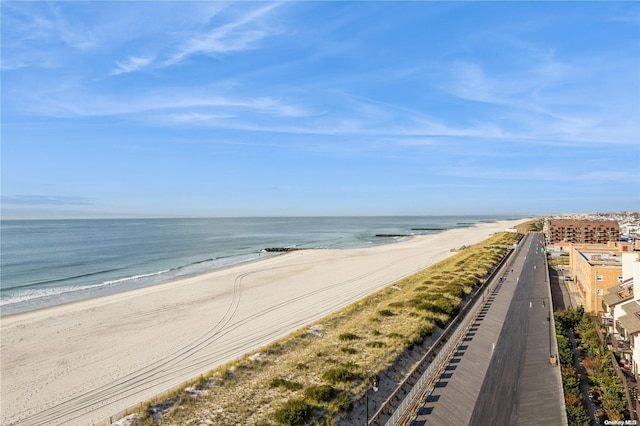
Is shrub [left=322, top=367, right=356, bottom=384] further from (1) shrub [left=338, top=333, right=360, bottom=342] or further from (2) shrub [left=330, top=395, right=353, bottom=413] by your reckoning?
(1) shrub [left=338, top=333, right=360, bottom=342]

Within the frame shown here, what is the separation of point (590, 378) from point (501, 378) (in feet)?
18.5

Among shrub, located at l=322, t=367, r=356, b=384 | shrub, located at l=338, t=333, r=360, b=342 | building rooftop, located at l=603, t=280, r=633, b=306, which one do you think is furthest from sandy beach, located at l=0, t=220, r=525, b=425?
building rooftop, located at l=603, t=280, r=633, b=306

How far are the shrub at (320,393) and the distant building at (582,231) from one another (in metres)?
92.6

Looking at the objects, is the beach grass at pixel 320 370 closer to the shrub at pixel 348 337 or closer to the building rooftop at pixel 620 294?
the shrub at pixel 348 337

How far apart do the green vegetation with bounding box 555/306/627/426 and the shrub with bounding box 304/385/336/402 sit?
Answer: 9177 millimetres

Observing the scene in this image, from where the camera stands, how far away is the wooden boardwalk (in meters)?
13.8

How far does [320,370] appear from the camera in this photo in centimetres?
1897

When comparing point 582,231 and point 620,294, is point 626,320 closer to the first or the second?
point 620,294

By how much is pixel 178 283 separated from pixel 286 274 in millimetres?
15423

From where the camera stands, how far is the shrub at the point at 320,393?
51.8ft

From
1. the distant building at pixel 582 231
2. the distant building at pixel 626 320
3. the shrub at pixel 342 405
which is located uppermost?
the distant building at pixel 582 231

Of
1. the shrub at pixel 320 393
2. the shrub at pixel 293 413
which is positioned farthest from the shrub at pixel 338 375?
the shrub at pixel 293 413

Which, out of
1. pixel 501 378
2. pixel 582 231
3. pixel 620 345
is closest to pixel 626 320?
pixel 620 345

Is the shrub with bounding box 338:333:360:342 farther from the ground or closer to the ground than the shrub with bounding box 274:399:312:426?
farther from the ground
